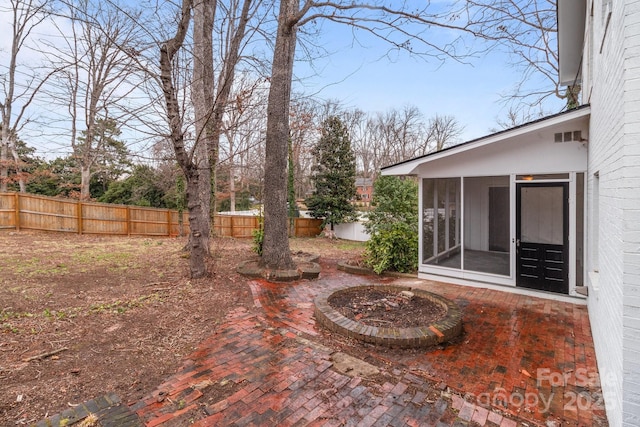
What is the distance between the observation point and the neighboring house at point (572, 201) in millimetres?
1918

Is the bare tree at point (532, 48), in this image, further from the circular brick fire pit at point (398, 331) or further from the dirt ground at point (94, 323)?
the dirt ground at point (94, 323)

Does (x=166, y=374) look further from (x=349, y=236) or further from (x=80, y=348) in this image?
(x=349, y=236)

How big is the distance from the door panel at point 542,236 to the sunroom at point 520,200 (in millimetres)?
14

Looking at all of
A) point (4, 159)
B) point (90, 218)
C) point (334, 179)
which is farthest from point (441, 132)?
point (4, 159)

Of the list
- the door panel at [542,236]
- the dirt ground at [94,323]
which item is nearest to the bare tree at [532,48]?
the door panel at [542,236]

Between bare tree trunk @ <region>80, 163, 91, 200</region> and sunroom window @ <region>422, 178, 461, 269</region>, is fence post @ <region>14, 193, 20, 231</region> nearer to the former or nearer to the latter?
bare tree trunk @ <region>80, 163, 91, 200</region>

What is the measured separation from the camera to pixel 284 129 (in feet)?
22.8

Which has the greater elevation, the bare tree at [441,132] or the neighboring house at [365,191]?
the bare tree at [441,132]

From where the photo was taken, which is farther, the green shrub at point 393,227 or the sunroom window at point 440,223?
the green shrub at point 393,227

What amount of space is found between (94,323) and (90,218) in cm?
1116

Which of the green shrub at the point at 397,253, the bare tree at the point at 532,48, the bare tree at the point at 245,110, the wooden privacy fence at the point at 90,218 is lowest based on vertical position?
the green shrub at the point at 397,253

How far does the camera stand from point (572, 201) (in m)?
5.29

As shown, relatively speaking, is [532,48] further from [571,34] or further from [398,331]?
[398,331]

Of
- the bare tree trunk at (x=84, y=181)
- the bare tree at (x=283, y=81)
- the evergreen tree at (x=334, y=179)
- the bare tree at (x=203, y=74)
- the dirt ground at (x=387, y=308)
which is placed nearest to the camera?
the dirt ground at (x=387, y=308)
